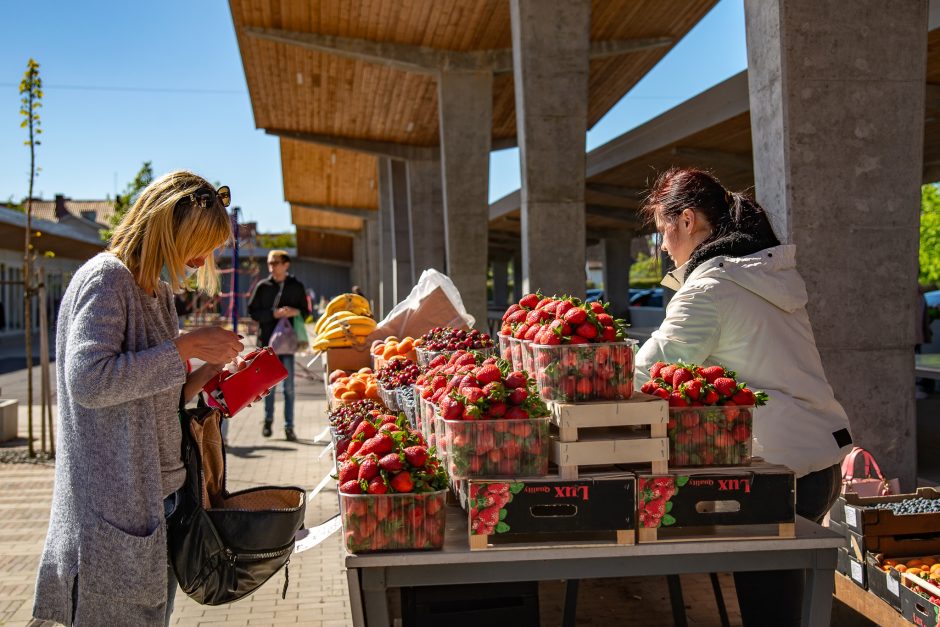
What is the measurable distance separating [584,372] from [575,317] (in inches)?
7.6

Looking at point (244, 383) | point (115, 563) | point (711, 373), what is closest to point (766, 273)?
point (711, 373)

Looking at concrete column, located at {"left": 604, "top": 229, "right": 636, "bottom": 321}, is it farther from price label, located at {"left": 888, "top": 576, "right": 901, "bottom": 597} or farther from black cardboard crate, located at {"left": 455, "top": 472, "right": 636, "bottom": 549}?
black cardboard crate, located at {"left": 455, "top": 472, "right": 636, "bottom": 549}

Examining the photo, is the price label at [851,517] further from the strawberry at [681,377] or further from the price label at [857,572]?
the strawberry at [681,377]

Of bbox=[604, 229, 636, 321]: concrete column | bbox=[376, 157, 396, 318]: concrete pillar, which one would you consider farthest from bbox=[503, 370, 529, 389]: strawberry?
bbox=[604, 229, 636, 321]: concrete column

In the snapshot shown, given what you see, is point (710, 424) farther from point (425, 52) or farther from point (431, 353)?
point (425, 52)

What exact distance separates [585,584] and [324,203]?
34397mm

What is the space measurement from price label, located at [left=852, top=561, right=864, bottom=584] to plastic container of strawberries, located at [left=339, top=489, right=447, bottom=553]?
1.99 meters

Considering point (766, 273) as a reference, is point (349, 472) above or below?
below

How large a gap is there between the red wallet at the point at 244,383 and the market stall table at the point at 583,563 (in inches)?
23.7

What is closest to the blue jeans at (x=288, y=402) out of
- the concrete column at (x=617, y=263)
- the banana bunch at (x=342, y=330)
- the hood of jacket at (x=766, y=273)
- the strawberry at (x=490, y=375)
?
the banana bunch at (x=342, y=330)

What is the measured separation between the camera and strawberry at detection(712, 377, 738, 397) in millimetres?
2635

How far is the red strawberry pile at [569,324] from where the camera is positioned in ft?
8.86

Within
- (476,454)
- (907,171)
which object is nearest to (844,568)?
(476,454)

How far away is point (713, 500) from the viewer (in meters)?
2.51
